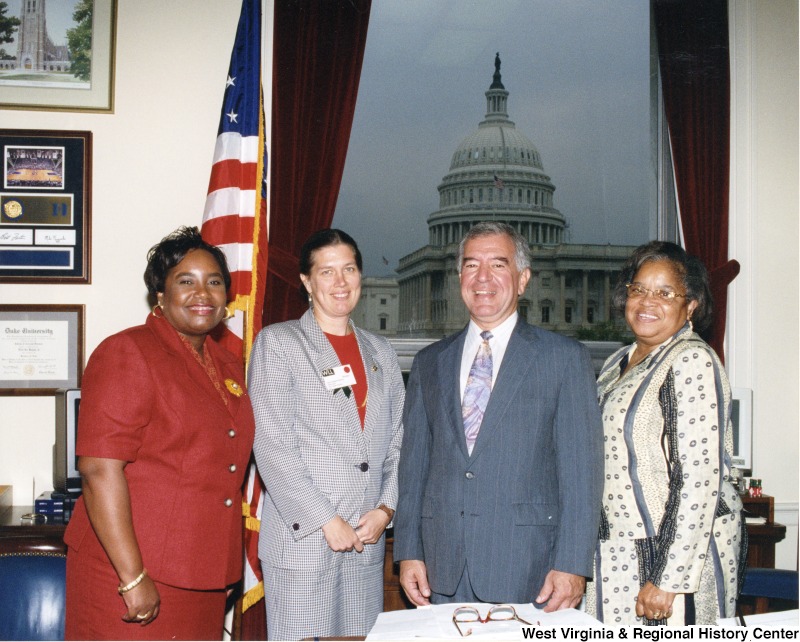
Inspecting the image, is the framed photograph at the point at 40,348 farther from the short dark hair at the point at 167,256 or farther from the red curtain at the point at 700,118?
the red curtain at the point at 700,118

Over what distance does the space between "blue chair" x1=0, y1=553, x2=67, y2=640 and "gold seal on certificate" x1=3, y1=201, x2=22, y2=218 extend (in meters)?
1.88

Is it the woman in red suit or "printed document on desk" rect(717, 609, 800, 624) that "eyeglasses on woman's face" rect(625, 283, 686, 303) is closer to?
"printed document on desk" rect(717, 609, 800, 624)

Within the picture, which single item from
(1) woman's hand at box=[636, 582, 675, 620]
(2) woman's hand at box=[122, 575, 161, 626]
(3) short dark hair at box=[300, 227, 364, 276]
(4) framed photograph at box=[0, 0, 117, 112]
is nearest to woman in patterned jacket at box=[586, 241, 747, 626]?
(1) woman's hand at box=[636, 582, 675, 620]

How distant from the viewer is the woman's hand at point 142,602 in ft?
6.25

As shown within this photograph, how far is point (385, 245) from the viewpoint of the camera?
3975 millimetres

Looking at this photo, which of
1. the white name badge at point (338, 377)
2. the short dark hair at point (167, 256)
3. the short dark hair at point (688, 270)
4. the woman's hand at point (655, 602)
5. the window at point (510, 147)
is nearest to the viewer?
the woman's hand at point (655, 602)

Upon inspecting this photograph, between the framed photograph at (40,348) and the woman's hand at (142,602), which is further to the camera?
the framed photograph at (40,348)

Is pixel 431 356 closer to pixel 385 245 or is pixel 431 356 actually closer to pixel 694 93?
pixel 385 245

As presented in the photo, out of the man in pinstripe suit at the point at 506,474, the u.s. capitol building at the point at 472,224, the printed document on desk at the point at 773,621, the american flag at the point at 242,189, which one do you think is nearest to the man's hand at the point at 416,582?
the man in pinstripe suit at the point at 506,474

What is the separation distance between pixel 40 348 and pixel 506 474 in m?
2.38

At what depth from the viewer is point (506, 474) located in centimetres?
214

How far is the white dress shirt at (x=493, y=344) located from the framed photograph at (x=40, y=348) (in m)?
2.00

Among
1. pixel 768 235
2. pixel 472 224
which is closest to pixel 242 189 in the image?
pixel 472 224

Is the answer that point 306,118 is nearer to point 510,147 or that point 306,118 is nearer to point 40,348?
point 510,147
